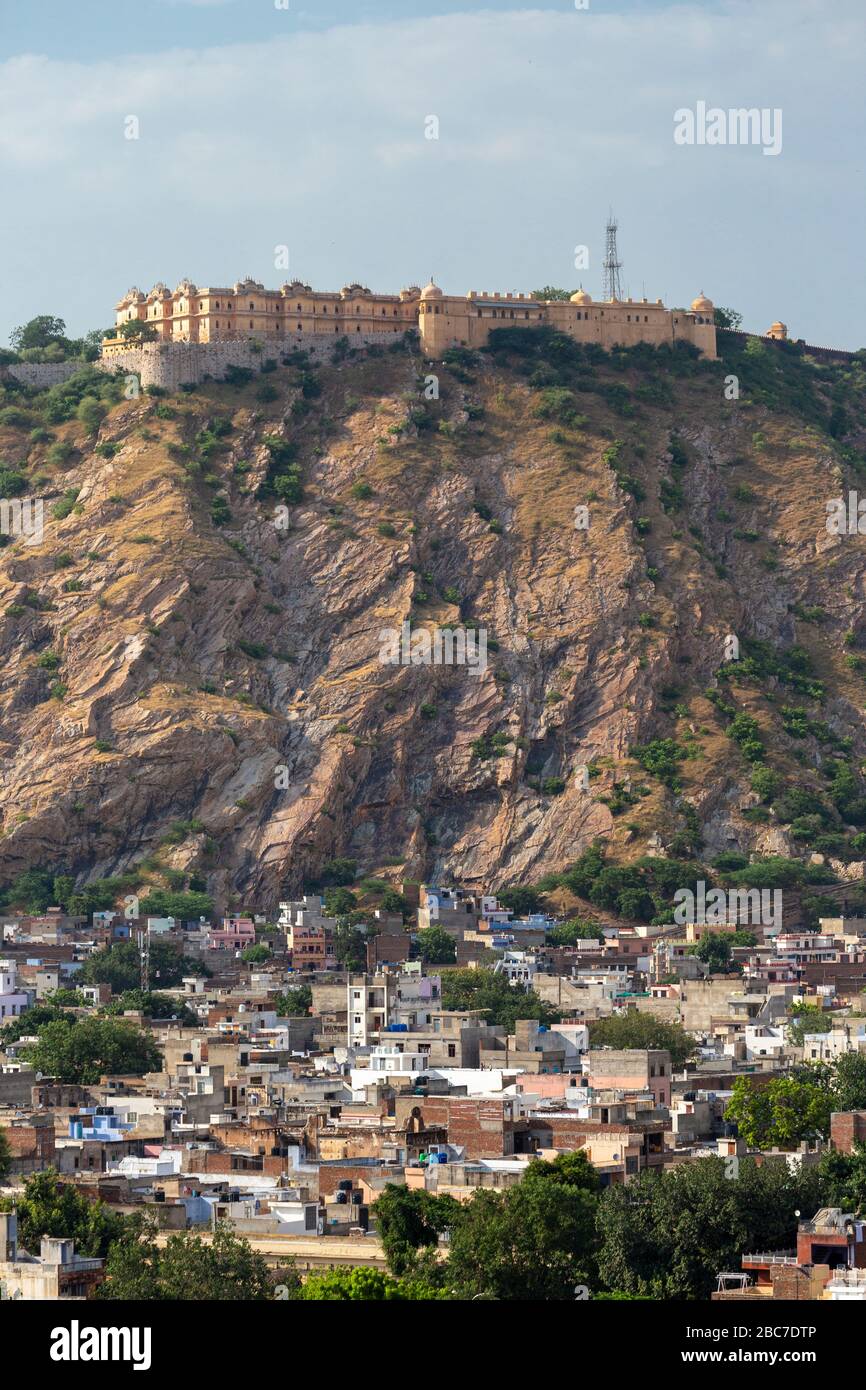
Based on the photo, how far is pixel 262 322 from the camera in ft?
459

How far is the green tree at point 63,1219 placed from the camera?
43.8 m

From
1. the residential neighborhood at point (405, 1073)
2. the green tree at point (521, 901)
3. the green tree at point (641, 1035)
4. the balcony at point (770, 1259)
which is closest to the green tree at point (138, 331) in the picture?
the residential neighborhood at point (405, 1073)

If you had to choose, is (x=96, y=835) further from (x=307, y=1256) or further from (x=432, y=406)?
(x=307, y=1256)

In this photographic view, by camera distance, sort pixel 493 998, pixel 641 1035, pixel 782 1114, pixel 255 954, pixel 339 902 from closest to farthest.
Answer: pixel 782 1114, pixel 641 1035, pixel 493 998, pixel 255 954, pixel 339 902

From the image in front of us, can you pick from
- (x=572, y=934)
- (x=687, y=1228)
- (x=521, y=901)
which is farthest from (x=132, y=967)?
(x=687, y=1228)

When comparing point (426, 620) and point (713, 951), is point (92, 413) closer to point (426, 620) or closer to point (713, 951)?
point (426, 620)

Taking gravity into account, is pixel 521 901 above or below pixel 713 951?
above

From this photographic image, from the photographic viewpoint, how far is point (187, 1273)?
1540 inches

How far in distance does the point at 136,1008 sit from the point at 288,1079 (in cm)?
2578

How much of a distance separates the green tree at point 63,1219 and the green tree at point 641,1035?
1104 inches

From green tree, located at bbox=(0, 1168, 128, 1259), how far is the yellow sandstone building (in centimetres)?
9447

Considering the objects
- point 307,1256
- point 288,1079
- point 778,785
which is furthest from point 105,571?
point 307,1256

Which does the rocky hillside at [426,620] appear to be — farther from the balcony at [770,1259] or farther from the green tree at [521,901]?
the balcony at [770,1259]

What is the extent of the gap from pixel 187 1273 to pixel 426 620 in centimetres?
9174
